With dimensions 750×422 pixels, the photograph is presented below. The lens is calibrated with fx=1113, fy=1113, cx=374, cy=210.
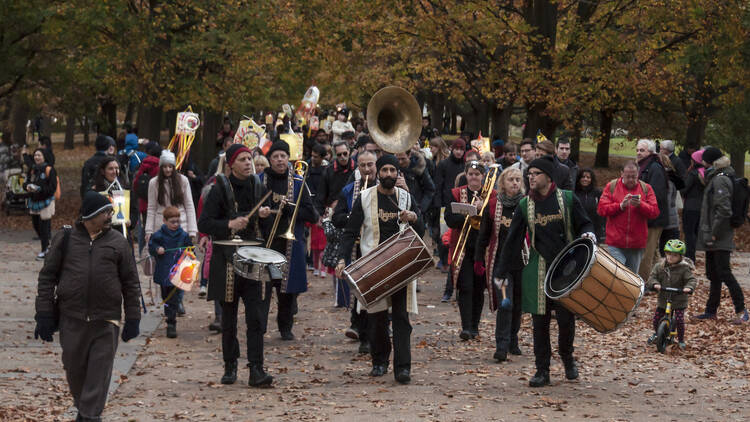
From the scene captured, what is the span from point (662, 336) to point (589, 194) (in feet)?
10.1

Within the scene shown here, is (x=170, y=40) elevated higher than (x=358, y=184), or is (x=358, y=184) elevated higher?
(x=170, y=40)

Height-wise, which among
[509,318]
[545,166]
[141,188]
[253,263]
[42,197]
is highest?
[545,166]

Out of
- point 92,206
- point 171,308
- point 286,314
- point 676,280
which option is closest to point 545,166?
point 676,280

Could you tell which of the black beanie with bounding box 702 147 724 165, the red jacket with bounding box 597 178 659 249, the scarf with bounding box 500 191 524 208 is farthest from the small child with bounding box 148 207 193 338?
the black beanie with bounding box 702 147 724 165

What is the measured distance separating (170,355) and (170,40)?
1655 centimetres

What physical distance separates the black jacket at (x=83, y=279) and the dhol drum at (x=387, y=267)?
2.26 m

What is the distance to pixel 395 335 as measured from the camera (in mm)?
9266

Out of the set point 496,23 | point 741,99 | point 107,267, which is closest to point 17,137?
point 496,23

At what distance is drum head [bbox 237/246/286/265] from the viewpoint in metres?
8.70

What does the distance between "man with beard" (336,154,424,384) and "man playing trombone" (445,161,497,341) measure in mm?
1778

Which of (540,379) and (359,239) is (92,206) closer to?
(359,239)

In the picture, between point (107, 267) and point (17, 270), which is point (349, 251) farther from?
point (17, 270)

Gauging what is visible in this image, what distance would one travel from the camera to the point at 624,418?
805 centimetres

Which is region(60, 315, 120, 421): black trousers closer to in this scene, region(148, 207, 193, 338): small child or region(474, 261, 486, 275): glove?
region(148, 207, 193, 338): small child
